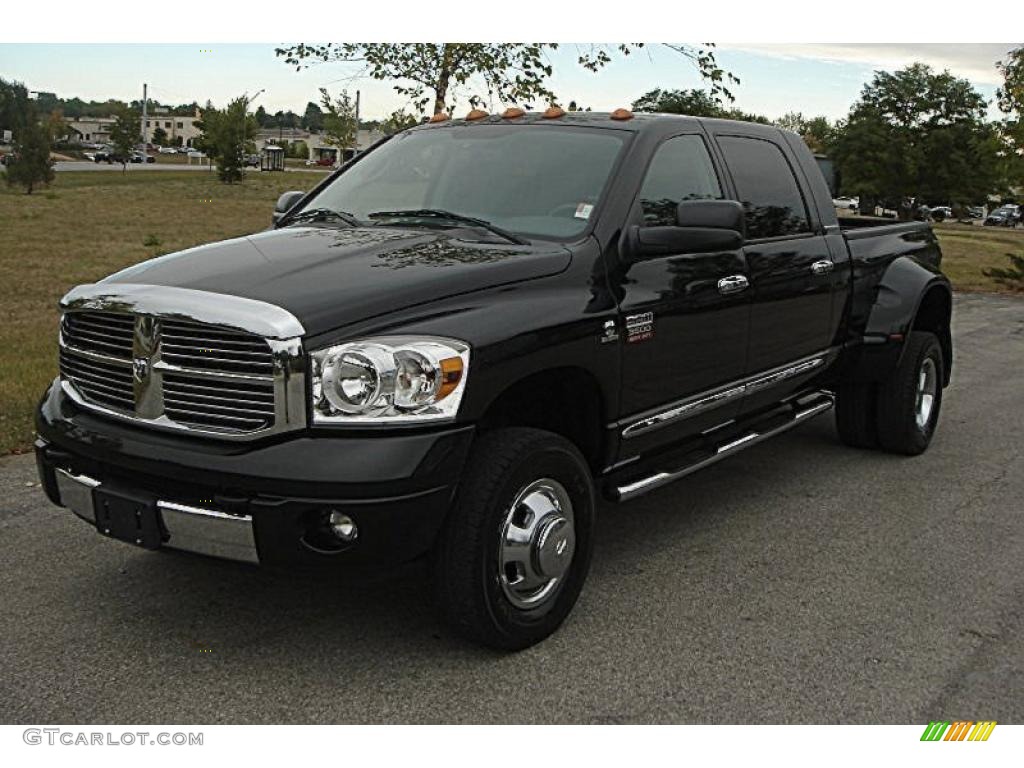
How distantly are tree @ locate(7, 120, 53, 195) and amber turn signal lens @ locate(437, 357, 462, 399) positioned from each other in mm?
39241

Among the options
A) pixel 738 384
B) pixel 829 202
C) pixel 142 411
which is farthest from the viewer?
pixel 829 202

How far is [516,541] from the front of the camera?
366 centimetres

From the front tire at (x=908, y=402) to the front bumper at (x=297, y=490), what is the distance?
380cm

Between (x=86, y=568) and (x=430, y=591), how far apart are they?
5.44ft

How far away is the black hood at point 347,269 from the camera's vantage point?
11.4 feet

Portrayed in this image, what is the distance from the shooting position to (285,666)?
142 inches

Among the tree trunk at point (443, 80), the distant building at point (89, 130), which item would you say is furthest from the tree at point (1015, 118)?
the distant building at point (89, 130)

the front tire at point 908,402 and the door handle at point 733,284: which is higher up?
the door handle at point 733,284

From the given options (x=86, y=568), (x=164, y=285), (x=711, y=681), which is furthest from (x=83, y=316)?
(x=711, y=681)

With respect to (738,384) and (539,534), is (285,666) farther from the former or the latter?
(738,384)

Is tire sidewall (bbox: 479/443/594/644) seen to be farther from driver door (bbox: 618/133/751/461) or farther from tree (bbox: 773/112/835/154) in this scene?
tree (bbox: 773/112/835/154)

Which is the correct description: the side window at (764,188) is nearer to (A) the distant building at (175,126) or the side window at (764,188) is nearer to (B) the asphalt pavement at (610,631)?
(B) the asphalt pavement at (610,631)

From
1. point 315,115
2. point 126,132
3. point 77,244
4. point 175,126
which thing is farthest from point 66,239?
point 175,126

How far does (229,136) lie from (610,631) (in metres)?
52.4
